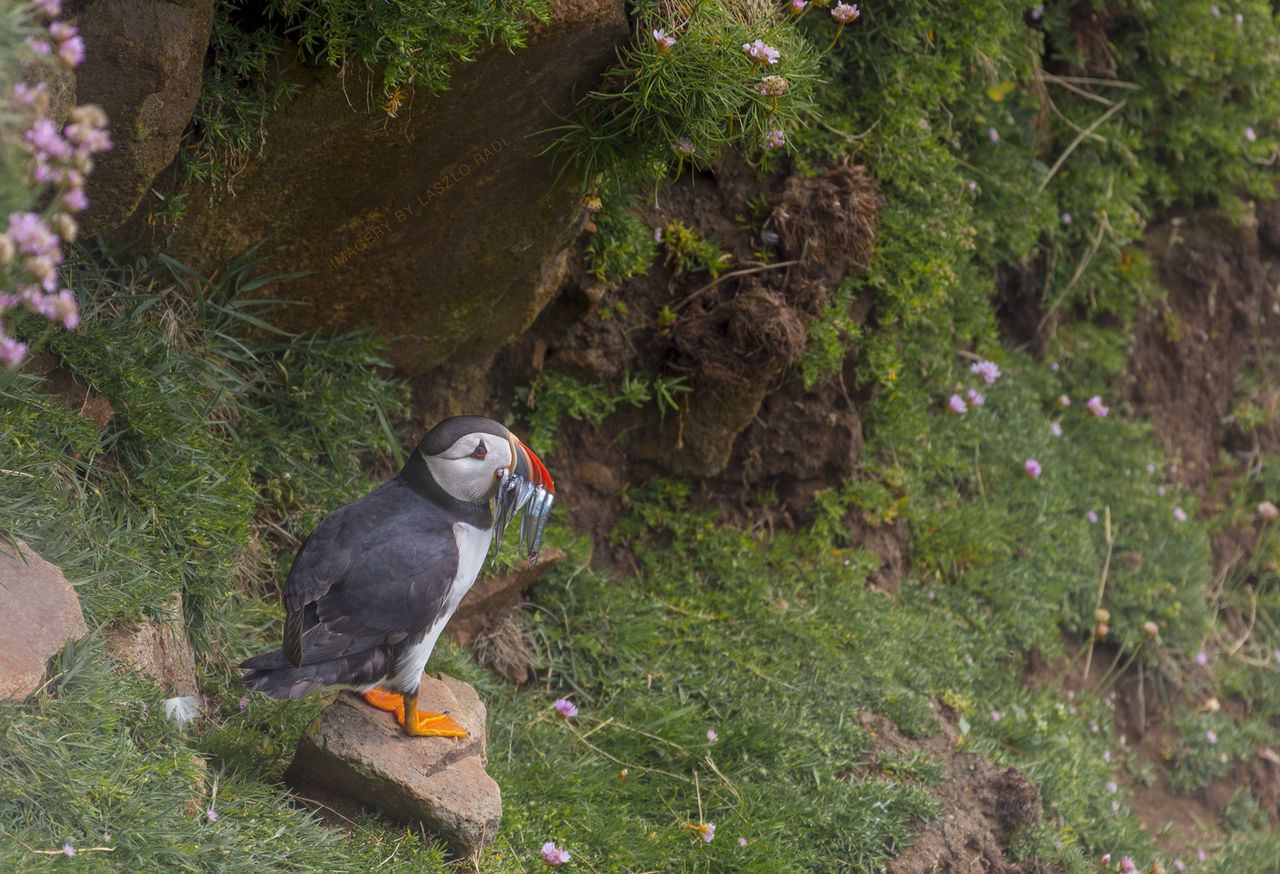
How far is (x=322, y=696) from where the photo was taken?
3.44 metres

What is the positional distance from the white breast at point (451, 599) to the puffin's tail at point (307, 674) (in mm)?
79

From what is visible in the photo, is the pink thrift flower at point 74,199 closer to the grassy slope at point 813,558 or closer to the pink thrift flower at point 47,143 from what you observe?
the pink thrift flower at point 47,143

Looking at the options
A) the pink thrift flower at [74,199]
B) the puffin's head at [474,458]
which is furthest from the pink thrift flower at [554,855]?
the pink thrift flower at [74,199]

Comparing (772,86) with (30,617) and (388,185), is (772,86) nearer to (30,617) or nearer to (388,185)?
(388,185)

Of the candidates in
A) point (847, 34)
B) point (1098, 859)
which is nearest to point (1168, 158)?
point (847, 34)

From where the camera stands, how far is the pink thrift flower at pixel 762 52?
130 inches

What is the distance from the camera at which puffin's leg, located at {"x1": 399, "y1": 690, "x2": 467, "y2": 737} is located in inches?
122

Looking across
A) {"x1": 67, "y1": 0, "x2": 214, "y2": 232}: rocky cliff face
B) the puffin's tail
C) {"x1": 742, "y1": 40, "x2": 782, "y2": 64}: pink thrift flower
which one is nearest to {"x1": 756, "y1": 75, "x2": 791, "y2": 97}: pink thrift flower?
{"x1": 742, "y1": 40, "x2": 782, "y2": 64}: pink thrift flower

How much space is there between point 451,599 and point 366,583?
10.8 inches

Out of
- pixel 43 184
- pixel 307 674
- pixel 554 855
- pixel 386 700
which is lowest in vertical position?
pixel 554 855

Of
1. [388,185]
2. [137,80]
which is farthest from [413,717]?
[137,80]

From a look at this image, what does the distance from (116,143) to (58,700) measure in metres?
1.57

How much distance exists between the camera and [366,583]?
2.88m

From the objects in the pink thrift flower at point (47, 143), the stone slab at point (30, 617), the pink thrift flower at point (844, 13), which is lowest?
the stone slab at point (30, 617)
